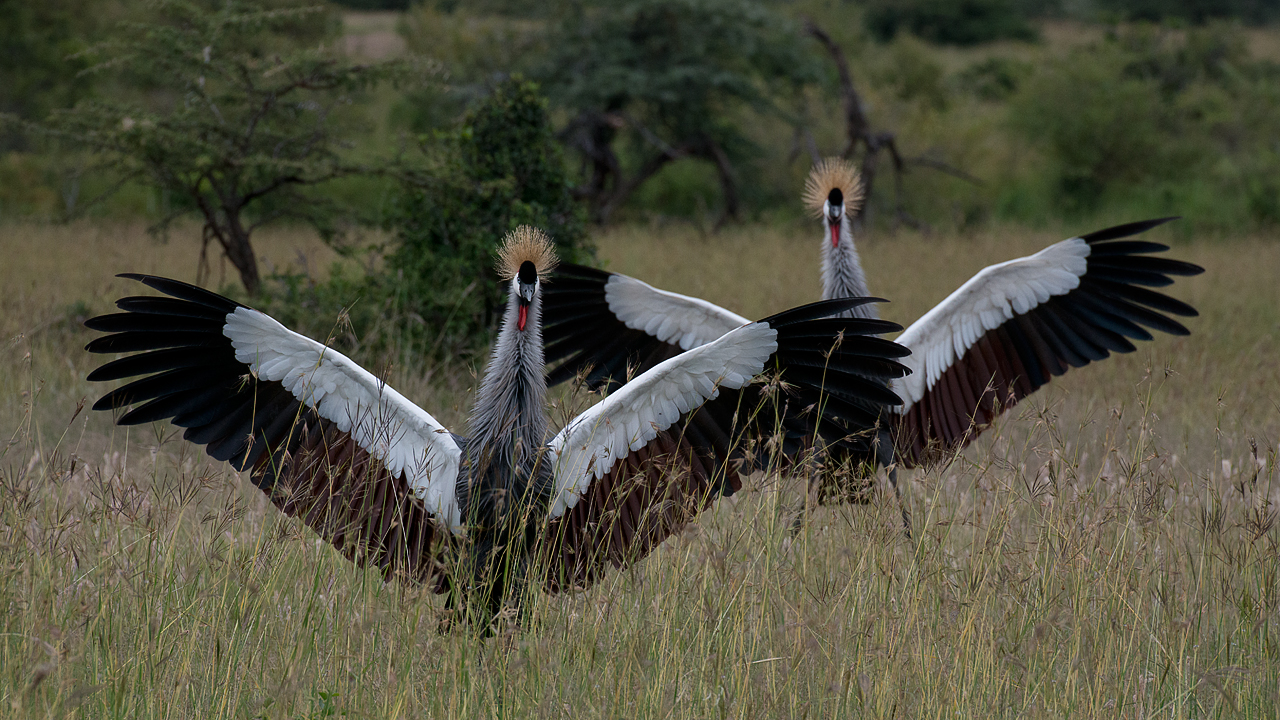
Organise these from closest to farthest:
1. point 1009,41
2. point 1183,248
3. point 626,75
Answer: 1. point 1183,248
2. point 626,75
3. point 1009,41

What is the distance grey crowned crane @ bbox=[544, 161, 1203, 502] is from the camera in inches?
159

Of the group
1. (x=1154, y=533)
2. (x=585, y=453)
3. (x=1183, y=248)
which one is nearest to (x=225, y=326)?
(x=585, y=453)

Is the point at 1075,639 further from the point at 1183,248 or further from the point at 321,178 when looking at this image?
the point at 1183,248

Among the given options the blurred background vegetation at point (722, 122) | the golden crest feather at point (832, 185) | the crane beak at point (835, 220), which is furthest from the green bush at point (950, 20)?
the crane beak at point (835, 220)

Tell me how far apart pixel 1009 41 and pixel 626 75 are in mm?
22087

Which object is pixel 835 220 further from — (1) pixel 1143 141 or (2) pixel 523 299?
(1) pixel 1143 141

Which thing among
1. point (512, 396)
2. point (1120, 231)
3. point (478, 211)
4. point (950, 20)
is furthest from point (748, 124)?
point (950, 20)

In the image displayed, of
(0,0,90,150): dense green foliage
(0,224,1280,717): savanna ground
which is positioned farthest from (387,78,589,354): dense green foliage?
(0,0,90,150): dense green foliage

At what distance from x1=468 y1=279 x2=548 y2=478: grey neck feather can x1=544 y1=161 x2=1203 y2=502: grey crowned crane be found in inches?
43.6

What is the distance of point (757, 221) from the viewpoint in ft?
48.2

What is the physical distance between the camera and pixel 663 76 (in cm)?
1425

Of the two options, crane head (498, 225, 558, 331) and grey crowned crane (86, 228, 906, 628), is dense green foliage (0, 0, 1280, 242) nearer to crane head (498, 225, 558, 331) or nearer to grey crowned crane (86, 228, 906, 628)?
crane head (498, 225, 558, 331)

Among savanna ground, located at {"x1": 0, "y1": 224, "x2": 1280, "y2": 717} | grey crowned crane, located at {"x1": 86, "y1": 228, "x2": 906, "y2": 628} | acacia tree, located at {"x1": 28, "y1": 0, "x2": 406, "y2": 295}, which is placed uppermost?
acacia tree, located at {"x1": 28, "y1": 0, "x2": 406, "y2": 295}

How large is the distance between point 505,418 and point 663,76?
39.4 ft
